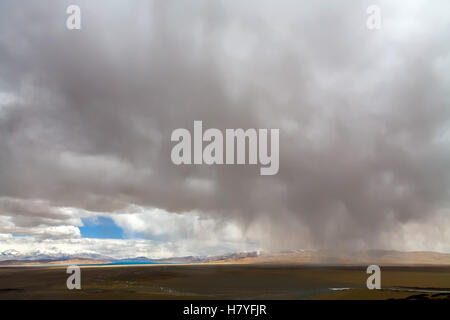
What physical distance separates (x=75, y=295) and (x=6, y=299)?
Result: 10852 mm
